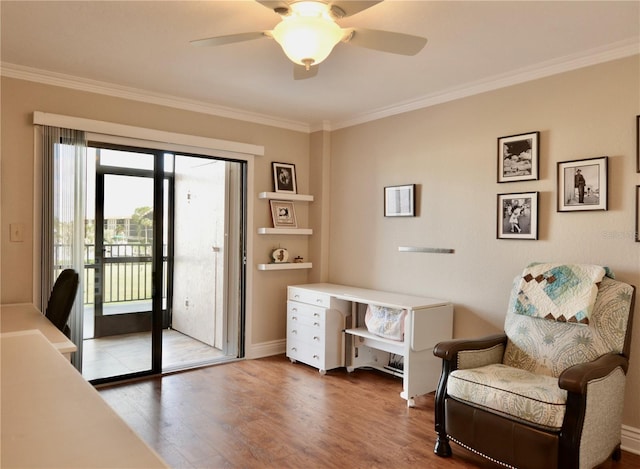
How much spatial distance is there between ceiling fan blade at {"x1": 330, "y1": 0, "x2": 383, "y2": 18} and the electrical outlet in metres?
2.73

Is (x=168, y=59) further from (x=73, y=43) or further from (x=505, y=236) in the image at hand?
(x=505, y=236)

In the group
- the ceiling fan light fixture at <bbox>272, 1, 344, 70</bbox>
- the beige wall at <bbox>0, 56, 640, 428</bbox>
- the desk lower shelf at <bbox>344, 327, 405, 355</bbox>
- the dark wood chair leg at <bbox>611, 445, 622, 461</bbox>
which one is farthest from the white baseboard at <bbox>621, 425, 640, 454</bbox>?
→ the ceiling fan light fixture at <bbox>272, 1, 344, 70</bbox>

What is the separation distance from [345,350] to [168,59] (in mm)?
2781

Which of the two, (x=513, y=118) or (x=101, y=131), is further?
(x=101, y=131)

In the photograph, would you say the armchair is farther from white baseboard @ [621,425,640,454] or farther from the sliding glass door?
the sliding glass door

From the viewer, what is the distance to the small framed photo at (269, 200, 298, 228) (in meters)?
4.64

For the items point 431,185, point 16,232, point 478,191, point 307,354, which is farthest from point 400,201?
point 16,232

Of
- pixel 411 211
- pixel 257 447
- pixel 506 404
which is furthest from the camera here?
pixel 411 211

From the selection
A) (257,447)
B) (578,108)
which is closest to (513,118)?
(578,108)

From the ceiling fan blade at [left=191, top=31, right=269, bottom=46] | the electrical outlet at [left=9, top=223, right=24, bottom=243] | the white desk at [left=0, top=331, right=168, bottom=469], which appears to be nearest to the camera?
the white desk at [left=0, top=331, right=168, bottom=469]

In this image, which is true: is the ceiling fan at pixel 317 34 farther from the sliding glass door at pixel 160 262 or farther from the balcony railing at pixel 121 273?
the balcony railing at pixel 121 273

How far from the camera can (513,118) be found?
3.32 m

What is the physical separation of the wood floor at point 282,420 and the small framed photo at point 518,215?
4.64 feet

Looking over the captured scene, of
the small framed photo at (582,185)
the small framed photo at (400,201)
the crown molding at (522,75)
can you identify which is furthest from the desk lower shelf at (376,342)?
the crown molding at (522,75)
